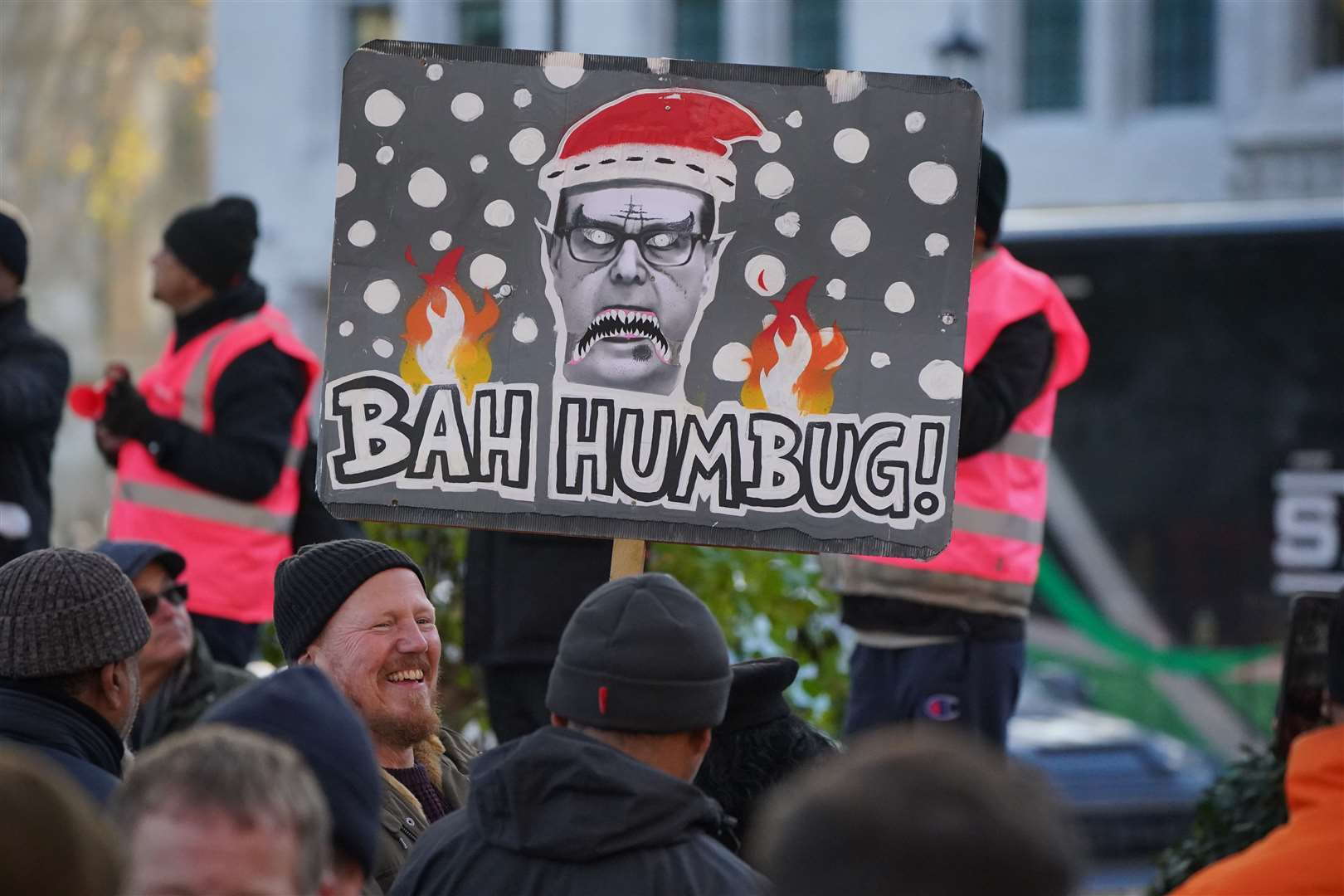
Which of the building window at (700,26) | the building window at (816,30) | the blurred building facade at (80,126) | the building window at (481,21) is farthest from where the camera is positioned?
the blurred building facade at (80,126)

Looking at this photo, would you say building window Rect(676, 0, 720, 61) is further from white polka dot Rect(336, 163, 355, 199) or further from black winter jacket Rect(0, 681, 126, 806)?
black winter jacket Rect(0, 681, 126, 806)

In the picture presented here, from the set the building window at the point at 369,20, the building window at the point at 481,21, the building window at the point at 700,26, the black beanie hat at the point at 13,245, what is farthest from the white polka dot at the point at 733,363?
the building window at the point at 369,20

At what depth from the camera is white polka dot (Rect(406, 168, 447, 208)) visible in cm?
461

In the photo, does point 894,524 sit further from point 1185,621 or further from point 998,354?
point 1185,621

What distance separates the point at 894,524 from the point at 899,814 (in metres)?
2.53

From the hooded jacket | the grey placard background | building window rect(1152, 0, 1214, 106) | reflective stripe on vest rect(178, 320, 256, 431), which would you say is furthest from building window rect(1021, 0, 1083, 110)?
the hooded jacket

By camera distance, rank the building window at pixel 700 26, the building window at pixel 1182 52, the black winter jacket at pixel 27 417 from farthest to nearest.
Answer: the building window at pixel 700 26 → the building window at pixel 1182 52 → the black winter jacket at pixel 27 417

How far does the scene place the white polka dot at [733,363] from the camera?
178 inches

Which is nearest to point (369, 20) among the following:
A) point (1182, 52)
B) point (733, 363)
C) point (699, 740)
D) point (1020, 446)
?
point (1182, 52)

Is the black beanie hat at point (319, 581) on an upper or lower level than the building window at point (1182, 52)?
lower

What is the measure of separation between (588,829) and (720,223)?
5.89 feet

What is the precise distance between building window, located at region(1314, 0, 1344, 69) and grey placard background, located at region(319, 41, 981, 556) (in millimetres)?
16189

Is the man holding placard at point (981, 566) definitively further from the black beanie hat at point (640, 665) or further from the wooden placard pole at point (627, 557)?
the black beanie hat at point (640, 665)

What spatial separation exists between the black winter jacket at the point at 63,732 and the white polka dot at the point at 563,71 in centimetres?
162
